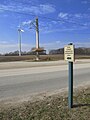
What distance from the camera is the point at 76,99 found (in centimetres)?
809

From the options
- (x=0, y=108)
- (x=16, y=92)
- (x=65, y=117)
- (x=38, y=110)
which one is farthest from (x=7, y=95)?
(x=65, y=117)

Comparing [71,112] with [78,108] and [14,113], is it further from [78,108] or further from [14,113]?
[14,113]

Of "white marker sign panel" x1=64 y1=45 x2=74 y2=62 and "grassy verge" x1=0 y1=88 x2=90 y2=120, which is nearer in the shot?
"grassy verge" x1=0 y1=88 x2=90 y2=120

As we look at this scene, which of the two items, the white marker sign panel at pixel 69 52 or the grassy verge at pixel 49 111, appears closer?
the grassy verge at pixel 49 111

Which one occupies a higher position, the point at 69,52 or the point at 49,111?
the point at 69,52

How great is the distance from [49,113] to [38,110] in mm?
383

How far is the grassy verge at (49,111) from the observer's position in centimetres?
624

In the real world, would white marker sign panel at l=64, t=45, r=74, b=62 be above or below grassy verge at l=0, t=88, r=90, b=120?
above

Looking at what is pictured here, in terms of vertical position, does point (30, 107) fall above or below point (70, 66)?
below

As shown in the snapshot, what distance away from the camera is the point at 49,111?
671cm

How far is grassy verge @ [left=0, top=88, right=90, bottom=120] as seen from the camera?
6.24 m

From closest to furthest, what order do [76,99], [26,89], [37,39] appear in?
1. [76,99]
2. [26,89]
3. [37,39]

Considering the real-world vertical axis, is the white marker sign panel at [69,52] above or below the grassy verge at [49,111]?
above

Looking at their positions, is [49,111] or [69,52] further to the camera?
[69,52]
